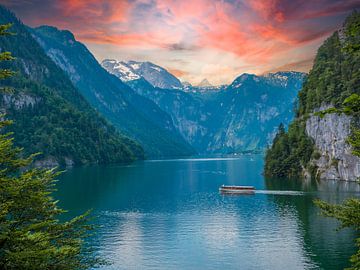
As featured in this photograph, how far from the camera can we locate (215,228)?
88.7m

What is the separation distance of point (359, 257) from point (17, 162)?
22072 mm

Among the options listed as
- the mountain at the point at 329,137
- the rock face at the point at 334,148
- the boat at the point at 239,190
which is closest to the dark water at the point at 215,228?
the boat at the point at 239,190

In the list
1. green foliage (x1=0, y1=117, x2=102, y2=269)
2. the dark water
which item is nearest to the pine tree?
green foliage (x1=0, y1=117, x2=102, y2=269)

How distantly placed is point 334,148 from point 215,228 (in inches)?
4042

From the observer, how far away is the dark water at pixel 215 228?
65.4 m

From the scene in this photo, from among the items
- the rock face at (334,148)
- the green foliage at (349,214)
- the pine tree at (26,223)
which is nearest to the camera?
the pine tree at (26,223)

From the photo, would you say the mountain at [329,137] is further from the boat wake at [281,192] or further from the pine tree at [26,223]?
the pine tree at [26,223]

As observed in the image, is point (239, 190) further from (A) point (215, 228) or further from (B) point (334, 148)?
(A) point (215, 228)

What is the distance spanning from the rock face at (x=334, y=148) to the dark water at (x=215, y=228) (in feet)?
42.3

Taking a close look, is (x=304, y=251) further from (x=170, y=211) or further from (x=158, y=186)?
(x=158, y=186)

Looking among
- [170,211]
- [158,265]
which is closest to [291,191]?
[170,211]

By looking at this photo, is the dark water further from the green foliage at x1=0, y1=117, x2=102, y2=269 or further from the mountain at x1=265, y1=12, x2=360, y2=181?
the green foliage at x1=0, y1=117, x2=102, y2=269

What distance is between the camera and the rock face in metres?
163

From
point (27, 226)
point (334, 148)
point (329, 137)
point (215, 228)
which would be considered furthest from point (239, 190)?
point (27, 226)
